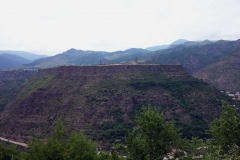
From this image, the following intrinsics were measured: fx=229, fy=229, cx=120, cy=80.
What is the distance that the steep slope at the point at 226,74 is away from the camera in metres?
106

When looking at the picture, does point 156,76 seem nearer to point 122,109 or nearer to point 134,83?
point 134,83

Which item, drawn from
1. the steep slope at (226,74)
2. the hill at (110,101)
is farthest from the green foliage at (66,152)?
the steep slope at (226,74)

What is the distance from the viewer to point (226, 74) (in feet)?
369

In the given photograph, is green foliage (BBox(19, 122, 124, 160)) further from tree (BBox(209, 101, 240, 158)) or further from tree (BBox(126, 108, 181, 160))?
tree (BBox(209, 101, 240, 158))

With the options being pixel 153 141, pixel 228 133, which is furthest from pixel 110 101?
pixel 228 133

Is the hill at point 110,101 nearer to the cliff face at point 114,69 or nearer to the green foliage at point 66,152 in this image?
the cliff face at point 114,69

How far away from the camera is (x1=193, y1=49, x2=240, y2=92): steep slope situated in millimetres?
106381

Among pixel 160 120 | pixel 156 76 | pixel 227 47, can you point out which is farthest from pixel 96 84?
pixel 227 47

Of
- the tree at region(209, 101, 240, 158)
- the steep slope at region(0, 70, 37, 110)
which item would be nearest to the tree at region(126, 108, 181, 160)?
the tree at region(209, 101, 240, 158)

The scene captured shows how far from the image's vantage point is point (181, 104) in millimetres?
68500

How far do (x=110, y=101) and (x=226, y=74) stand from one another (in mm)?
70399

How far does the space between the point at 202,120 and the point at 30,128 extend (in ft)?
160

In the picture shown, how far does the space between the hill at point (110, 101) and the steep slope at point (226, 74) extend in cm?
3549

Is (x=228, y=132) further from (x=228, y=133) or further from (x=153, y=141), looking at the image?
(x=153, y=141)
